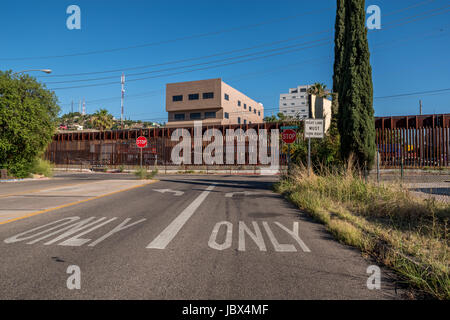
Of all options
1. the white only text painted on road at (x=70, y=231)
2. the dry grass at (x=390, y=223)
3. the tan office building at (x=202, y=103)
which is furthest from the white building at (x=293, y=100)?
the white only text painted on road at (x=70, y=231)

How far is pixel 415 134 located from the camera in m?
29.1

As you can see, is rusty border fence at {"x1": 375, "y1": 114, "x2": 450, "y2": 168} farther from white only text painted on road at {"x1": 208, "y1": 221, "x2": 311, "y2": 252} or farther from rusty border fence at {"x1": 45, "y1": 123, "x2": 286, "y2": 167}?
white only text painted on road at {"x1": 208, "y1": 221, "x2": 311, "y2": 252}

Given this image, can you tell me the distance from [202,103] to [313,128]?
1884 inches

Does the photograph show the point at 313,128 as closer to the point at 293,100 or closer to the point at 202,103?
the point at 202,103

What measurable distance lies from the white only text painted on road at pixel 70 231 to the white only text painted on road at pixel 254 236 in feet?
6.73

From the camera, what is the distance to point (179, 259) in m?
4.22

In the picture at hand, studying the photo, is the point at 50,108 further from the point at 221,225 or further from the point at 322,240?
the point at 322,240

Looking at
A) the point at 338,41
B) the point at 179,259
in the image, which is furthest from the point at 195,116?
the point at 179,259

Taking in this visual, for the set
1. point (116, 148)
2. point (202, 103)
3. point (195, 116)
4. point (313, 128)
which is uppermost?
point (202, 103)

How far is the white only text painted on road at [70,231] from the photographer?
5129mm

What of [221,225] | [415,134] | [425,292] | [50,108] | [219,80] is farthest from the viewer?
[219,80]

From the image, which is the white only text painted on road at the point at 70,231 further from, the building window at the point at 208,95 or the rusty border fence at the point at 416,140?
the building window at the point at 208,95

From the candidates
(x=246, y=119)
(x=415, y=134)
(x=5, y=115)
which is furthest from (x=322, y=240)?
(x=246, y=119)
